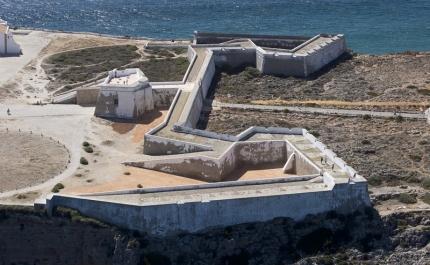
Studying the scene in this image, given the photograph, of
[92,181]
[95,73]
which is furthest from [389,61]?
[92,181]

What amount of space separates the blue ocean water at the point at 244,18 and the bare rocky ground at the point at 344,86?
16.0m

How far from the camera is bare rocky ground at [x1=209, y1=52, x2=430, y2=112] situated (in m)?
61.8

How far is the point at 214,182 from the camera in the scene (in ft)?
151

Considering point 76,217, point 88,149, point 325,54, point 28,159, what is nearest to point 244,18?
point 325,54

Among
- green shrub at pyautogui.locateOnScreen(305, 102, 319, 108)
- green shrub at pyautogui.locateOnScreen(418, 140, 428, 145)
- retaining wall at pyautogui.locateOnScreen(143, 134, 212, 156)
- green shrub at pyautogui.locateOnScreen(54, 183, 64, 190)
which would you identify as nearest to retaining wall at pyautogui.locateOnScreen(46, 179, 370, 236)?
green shrub at pyautogui.locateOnScreen(54, 183, 64, 190)

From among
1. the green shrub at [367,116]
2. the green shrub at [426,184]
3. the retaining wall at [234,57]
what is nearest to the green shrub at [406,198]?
the green shrub at [426,184]

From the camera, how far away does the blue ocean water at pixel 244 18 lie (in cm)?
9331

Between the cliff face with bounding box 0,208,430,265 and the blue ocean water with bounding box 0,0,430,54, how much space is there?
45910 mm

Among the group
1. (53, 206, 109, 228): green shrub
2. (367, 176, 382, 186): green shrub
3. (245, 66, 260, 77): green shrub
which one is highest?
(245, 66, 260, 77): green shrub

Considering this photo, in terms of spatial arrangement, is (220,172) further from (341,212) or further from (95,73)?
(95,73)

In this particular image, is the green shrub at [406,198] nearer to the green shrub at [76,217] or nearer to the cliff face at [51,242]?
the cliff face at [51,242]

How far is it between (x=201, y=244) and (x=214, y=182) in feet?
18.5

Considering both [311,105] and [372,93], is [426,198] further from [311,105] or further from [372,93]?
[372,93]

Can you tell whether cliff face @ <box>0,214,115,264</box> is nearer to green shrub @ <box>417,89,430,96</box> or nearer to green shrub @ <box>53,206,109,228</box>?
green shrub @ <box>53,206,109,228</box>
